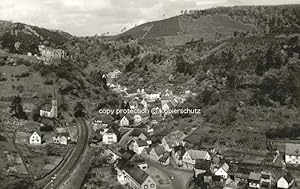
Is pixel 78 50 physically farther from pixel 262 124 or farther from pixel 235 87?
pixel 262 124

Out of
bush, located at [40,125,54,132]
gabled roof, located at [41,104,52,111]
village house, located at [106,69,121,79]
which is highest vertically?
village house, located at [106,69,121,79]

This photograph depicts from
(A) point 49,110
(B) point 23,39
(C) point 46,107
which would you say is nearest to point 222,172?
(A) point 49,110

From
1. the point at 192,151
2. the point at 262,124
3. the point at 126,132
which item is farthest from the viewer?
the point at 126,132

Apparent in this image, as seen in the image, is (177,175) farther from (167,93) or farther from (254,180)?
(167,93)

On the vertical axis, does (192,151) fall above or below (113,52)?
below

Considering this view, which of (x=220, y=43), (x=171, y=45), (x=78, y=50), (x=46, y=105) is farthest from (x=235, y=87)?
(x=78, y=50)

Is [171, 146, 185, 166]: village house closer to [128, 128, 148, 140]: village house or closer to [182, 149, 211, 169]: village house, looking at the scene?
[182, 149, 211, 169]: village house

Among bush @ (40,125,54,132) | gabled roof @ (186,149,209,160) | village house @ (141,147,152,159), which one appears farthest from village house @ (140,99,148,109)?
gabled roof @ (186,149,209,160)
